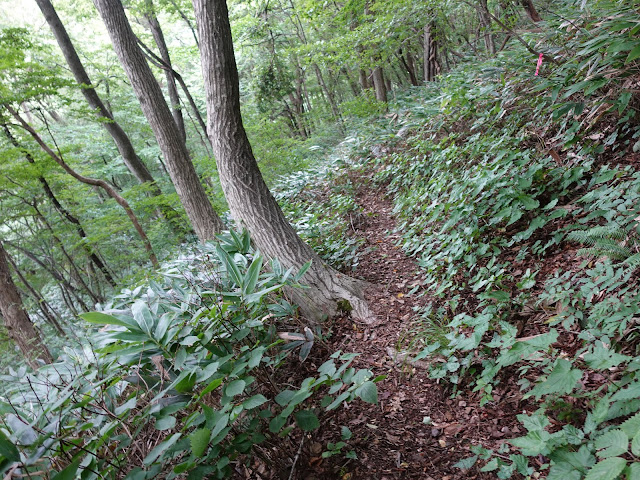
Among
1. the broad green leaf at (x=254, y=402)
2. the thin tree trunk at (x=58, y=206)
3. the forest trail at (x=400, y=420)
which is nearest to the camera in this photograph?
the broad green leaf at (x=254, y=402)

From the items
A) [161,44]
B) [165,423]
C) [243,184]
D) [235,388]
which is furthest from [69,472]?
[161,44]

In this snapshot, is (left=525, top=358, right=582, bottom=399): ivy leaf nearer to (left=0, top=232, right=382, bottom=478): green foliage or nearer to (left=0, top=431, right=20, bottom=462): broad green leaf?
(left=0, top=232, right=382, bottom=478): green foliage

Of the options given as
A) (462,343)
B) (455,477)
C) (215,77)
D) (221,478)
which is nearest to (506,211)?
(462,343)

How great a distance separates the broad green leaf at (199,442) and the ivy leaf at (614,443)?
3.98ft

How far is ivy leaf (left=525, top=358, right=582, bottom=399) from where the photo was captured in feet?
4.32

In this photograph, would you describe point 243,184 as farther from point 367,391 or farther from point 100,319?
point 367,391

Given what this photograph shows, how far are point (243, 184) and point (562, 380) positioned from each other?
2.79m

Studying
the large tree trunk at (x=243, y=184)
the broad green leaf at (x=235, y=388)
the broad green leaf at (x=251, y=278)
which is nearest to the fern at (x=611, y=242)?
the large tree trunk at (x=243, y=184)

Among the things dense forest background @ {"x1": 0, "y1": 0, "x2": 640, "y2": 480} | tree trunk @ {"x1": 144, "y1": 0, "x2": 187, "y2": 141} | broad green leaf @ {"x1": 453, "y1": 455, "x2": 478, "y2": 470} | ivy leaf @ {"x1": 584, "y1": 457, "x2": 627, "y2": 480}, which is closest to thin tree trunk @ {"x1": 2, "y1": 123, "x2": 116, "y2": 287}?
dense forest background @ {"x1": 0, "y1": 0, "x2": 640, "y2": 480}

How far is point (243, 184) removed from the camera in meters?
3.34

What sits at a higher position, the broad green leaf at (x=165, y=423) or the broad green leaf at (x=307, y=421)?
the broad green leaf at (x=165, y=423)

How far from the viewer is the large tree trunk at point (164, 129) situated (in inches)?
185

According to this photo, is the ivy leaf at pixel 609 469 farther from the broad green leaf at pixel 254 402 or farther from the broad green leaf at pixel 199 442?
the broad green leaf at pixel 199 442

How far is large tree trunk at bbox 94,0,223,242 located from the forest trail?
2856 millimetres
